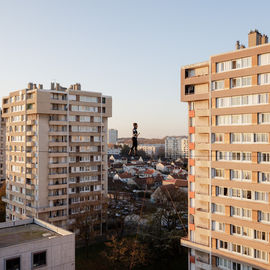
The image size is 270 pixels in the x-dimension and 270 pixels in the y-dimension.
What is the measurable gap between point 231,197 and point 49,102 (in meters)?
19.9

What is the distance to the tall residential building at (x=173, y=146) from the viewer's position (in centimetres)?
14394

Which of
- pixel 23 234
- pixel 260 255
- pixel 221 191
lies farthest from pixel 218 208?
pixel 23 234

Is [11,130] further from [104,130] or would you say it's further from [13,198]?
[104,130]

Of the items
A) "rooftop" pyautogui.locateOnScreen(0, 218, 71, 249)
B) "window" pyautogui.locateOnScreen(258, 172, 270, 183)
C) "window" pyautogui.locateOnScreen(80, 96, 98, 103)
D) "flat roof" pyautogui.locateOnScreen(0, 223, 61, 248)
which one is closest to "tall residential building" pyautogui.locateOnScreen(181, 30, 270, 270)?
"window" pyautogui.locateOnScreen(258, 172, 270, 183)

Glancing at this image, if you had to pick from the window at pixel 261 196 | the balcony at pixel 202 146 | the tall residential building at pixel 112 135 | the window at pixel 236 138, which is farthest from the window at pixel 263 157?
the tall residential building at pixel 112 135

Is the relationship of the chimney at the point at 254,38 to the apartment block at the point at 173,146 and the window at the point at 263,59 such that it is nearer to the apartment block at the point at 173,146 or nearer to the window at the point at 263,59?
the window at the point at 263,59

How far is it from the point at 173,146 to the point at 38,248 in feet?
438

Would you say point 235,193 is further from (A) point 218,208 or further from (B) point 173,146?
(B) point 173,146

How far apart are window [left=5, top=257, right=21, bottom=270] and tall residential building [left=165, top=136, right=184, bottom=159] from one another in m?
128

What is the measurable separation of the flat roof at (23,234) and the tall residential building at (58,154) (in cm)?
1041

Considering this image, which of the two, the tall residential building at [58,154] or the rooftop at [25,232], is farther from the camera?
the tall residential building at [58,154]

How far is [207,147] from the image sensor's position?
19.7m

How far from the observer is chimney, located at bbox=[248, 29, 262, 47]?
1866 centimetres

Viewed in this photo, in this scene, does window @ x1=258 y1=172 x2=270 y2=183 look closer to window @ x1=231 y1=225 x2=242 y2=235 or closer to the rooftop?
window @ x1=231 y1=225 x2=242 y2=235
